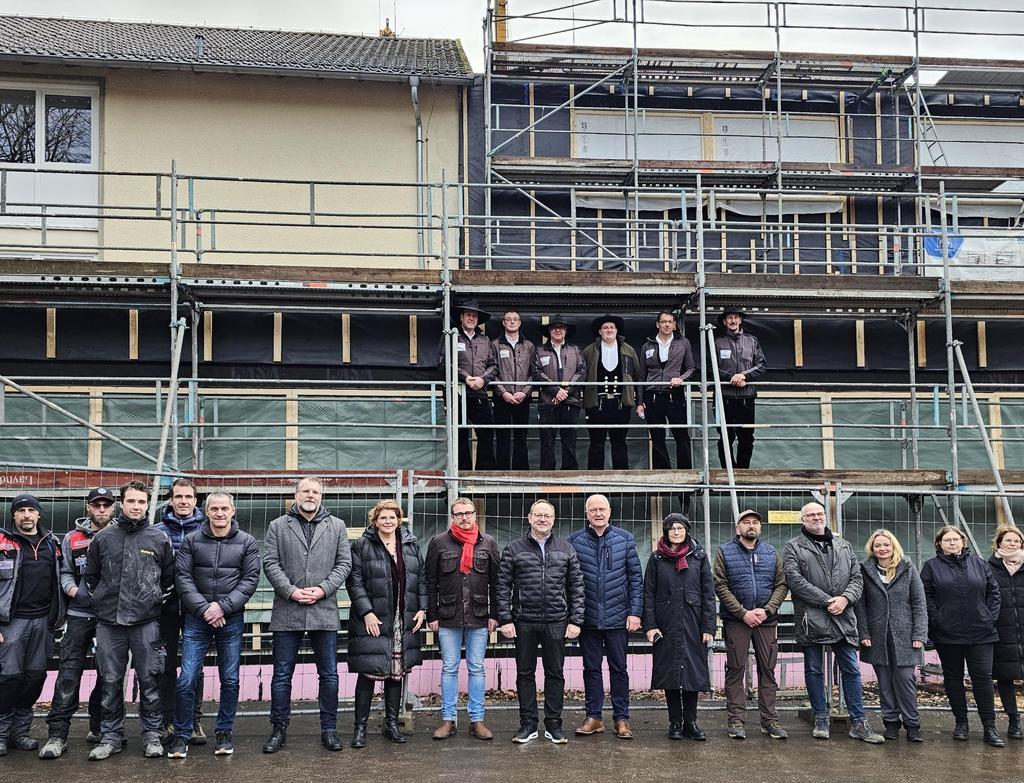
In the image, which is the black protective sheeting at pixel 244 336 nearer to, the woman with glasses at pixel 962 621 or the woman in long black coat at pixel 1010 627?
the woman with glasses at pixel 962 621

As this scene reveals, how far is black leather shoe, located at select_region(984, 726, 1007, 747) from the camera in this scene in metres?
8.74

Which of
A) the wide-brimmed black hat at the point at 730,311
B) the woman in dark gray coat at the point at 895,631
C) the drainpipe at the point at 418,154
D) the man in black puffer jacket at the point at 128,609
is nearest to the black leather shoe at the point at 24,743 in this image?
the man in black puffer jacket at the point at 128,609

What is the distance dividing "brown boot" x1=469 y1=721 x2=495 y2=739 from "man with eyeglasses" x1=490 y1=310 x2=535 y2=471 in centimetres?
410

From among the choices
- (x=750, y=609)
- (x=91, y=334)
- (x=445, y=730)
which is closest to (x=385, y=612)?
(x=445, y=730)

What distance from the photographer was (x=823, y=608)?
891 cm

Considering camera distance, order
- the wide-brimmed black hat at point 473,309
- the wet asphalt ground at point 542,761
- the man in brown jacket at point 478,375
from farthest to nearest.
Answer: the wide-brimmed black hat at point 473,309
the man in brown jacket at point 478,375
the wet asphalt ground at point 542,761

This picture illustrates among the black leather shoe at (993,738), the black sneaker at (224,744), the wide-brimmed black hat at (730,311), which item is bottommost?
the black leather shoe at (993,738)

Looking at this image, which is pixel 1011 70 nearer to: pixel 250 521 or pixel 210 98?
pixel 210 98

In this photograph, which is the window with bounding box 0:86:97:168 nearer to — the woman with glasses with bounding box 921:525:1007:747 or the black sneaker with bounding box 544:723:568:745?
the black sneaker with bounding box 544:723:568:745

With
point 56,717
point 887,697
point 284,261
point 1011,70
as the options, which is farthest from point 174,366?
point 1011,70

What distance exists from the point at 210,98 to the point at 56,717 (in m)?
9.94

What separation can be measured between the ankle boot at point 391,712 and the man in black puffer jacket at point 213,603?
1.10 meters

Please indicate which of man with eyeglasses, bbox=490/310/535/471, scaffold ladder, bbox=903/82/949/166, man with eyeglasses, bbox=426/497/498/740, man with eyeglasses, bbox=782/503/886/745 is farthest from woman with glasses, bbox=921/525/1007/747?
scaffold ladder, bbox=903/82/949/166

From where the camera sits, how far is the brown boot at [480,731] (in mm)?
8625
